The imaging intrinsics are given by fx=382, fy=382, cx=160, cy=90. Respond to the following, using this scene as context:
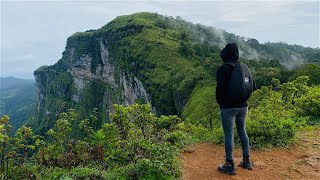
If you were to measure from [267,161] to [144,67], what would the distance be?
228ft

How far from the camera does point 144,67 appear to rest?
254 feet

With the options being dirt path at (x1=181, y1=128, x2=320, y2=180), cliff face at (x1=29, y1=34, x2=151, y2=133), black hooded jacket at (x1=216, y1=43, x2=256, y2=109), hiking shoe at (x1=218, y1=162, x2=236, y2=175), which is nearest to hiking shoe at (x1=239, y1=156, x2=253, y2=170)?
dirt path at (x1=181, y1=128, x2=320, y2=180)

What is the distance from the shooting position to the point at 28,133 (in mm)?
7551

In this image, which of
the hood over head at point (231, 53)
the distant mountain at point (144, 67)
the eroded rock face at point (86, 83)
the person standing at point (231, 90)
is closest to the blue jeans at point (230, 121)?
the person standing at point (231, 90)

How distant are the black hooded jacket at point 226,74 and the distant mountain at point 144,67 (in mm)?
35707

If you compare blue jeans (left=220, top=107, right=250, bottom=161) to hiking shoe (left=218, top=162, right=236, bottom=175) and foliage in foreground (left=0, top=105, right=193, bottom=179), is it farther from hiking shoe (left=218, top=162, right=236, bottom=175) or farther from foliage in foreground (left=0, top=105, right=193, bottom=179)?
foliage in foreground (left=0, top=105, right=193, bottom=179)

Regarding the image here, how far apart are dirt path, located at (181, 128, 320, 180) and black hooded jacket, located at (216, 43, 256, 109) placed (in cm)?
139

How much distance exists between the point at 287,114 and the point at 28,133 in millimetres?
7960

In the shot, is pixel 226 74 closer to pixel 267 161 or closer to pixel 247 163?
pixel 247 163

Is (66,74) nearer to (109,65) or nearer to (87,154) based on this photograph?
(109,65)

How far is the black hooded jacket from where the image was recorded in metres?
7.13

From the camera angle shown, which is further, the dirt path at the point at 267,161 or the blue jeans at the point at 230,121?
the dirt path at the point at 267,161

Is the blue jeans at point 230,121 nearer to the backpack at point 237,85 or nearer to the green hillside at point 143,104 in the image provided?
the backpack at point 237,85

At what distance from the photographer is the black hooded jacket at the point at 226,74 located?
23.4 feet
